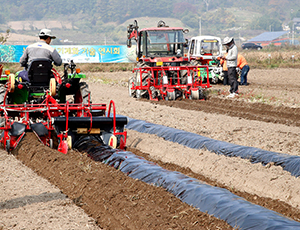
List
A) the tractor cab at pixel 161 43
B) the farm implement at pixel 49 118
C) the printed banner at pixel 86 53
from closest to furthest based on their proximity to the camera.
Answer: the farm implement at pixel 49 118 < the tractor cab at pixel 161 43 < the printed banner at pixel 86 53

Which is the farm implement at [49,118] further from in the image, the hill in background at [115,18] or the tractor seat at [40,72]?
the hill in background at [115,18]

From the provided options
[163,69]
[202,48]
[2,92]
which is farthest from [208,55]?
[2,92]

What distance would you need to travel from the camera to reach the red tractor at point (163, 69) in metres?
12.7

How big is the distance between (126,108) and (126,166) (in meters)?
5.79

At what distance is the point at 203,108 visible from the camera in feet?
35.8

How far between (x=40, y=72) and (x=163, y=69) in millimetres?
6010

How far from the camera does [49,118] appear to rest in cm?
639

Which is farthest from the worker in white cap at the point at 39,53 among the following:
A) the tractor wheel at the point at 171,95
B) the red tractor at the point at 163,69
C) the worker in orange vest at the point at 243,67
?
the worker in orange vest at the point at 243,67

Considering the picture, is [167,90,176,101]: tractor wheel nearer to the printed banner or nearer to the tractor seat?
the tractor seat

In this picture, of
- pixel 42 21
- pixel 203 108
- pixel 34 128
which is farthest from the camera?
pixel 42 21

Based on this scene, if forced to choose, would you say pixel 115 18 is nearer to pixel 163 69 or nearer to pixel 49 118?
pixel 163 69

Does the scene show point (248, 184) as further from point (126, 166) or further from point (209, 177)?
point (126, 166)

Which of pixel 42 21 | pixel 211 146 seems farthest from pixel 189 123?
pixel 42 21

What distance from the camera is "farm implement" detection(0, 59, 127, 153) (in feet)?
20.7
